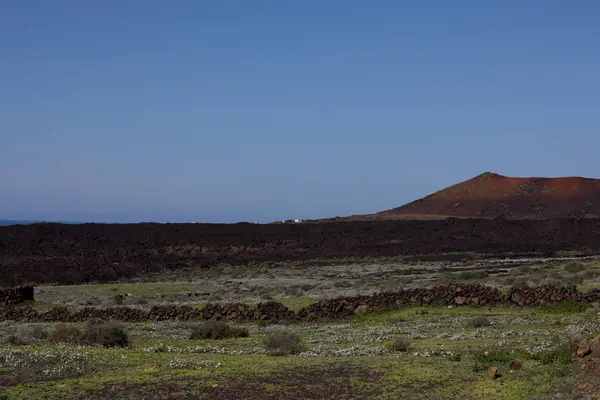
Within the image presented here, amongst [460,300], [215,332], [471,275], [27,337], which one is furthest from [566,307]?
[471,275]

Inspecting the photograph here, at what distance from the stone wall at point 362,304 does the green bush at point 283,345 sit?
390 inches

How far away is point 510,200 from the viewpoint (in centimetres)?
12119

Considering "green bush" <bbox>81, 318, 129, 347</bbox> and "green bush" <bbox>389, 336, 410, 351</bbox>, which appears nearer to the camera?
"green bush" <bbox>389, 336, 410, 351</bbox>

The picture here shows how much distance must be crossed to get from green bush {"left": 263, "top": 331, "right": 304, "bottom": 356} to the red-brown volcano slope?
313ft

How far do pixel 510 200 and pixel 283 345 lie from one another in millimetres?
108557

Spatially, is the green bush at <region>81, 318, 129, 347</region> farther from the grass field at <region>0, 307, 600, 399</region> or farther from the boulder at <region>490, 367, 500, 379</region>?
the boulder at <region>490, 367, 500, 379</region>

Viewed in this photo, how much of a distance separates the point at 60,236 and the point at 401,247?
3489cm

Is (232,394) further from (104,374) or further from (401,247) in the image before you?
(401,247)

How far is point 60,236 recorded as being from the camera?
77562 mm

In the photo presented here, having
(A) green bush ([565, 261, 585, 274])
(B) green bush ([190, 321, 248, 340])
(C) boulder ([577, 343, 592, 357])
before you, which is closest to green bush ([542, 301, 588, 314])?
(B) green bush ([190, 321, 248, 340])

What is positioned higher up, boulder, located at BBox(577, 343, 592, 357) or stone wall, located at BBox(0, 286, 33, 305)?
boulder, located at BBox(577, 343, 592, 357)

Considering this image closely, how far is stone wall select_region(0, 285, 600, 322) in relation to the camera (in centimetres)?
2741

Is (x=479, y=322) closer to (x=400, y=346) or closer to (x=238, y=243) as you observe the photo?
(x=400, y=346)

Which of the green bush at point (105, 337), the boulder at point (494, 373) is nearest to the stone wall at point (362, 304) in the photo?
the green bush at point (105, 337)
